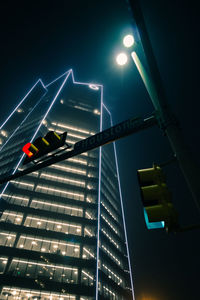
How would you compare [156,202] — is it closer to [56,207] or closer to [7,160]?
[56,207]

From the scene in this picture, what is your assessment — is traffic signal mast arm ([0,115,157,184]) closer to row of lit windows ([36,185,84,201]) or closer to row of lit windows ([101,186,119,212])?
row of lit windows ([36,185,84,201])

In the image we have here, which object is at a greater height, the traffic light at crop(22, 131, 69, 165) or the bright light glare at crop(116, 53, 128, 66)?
the bright light glare at crop(116, 53, 128, 66)

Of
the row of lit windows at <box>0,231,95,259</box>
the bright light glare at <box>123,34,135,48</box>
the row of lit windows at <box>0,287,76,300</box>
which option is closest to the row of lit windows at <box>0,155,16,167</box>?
the row of lit windows at <box>0,231,95,259</box>

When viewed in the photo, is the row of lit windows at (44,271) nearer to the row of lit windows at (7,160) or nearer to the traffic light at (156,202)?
the row of lit windows at (7,160)

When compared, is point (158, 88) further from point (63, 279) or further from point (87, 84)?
point (87, 84)

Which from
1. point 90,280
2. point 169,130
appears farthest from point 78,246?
point 169,130

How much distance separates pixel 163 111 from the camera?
3.87m

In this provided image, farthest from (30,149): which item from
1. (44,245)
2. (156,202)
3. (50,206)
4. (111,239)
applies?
(111,239)

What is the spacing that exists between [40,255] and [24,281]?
236 inches

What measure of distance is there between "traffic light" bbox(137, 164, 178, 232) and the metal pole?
0.49 m

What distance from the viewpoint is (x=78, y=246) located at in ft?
166

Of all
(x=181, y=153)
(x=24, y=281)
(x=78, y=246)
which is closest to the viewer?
(x=181, y=153)

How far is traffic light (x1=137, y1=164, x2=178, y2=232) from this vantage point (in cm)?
283

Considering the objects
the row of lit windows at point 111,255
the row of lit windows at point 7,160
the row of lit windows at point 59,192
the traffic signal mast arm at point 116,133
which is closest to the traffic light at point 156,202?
the traffic signal mast arm at point 116,133
